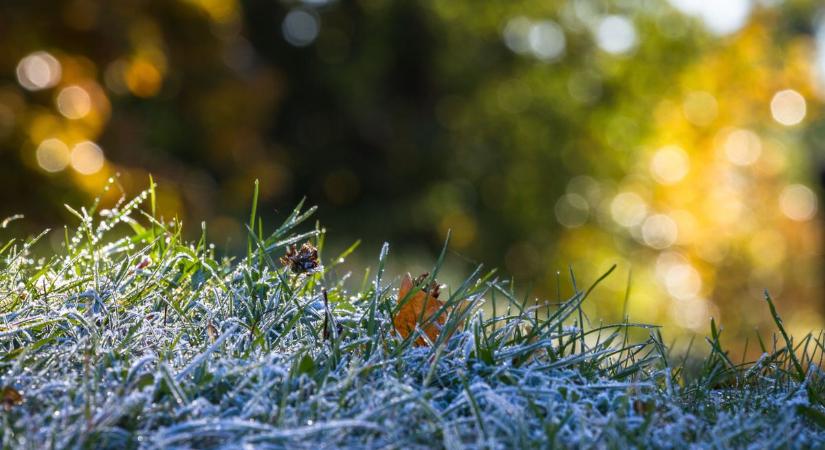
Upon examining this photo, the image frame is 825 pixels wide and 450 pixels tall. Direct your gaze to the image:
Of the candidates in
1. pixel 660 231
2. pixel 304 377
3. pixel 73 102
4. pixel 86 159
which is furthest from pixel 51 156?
pixel 660 231

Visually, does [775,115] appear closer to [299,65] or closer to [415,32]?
[415,32]

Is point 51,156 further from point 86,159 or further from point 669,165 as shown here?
point 669,165

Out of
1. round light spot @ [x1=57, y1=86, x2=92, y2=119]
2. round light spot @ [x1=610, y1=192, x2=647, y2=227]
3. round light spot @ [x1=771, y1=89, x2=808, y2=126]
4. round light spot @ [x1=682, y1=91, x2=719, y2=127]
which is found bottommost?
round light spot @ [x1=610, y1=192, x2=647, y2=227]

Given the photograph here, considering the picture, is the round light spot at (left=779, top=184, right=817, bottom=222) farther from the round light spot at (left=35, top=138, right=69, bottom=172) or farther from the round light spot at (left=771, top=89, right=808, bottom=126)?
the round light spot at (left=35, top=138, right=69, bottom=172)

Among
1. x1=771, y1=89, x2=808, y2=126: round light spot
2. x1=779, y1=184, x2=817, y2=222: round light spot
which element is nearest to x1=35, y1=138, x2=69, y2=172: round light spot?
x1=771, y1=89, x2=808, y2=126: round light spot

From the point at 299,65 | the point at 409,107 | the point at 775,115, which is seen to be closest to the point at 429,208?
the point at 409,107
